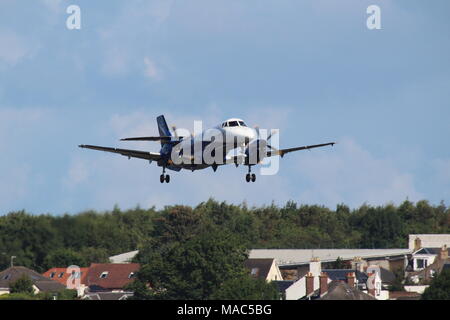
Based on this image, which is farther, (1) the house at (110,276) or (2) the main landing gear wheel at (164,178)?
(1) the house at (110,276)

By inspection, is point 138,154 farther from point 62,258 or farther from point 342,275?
point 342,275

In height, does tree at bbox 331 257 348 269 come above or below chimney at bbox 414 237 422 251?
below

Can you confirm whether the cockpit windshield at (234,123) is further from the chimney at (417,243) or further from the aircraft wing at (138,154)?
the chimney at (417,243)

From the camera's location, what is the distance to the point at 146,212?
5413 inches

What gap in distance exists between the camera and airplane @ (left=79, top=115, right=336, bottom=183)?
197 feet

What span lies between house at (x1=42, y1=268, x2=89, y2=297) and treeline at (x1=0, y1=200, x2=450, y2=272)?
1168mm

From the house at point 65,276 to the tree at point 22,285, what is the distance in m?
3.50

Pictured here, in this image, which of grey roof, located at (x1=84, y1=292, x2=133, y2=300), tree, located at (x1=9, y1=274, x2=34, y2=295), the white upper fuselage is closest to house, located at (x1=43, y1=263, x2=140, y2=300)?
grey roof, located at (x1=84, y1=292, x2=133, y2=300)

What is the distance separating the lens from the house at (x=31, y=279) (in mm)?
108188

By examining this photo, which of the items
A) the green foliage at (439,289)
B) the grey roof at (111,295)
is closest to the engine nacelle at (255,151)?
the green foliage at (439,289)

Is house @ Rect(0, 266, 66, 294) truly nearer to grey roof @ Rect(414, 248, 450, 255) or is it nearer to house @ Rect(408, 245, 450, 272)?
house @ Rect(408, 245, 450, 272)

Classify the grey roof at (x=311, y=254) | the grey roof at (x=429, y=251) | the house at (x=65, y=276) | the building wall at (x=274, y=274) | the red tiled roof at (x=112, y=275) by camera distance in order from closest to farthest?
the house at (x=65, y=276), the building wall at (x=274, y=274), the red tiled roof at (x=112, y=275), the grey roof at (x=429, y=251), the grey roof at (x=311, y=254)

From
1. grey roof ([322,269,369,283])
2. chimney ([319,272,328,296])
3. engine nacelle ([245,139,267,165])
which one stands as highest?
engine nacelle ([245,139,267,165])
